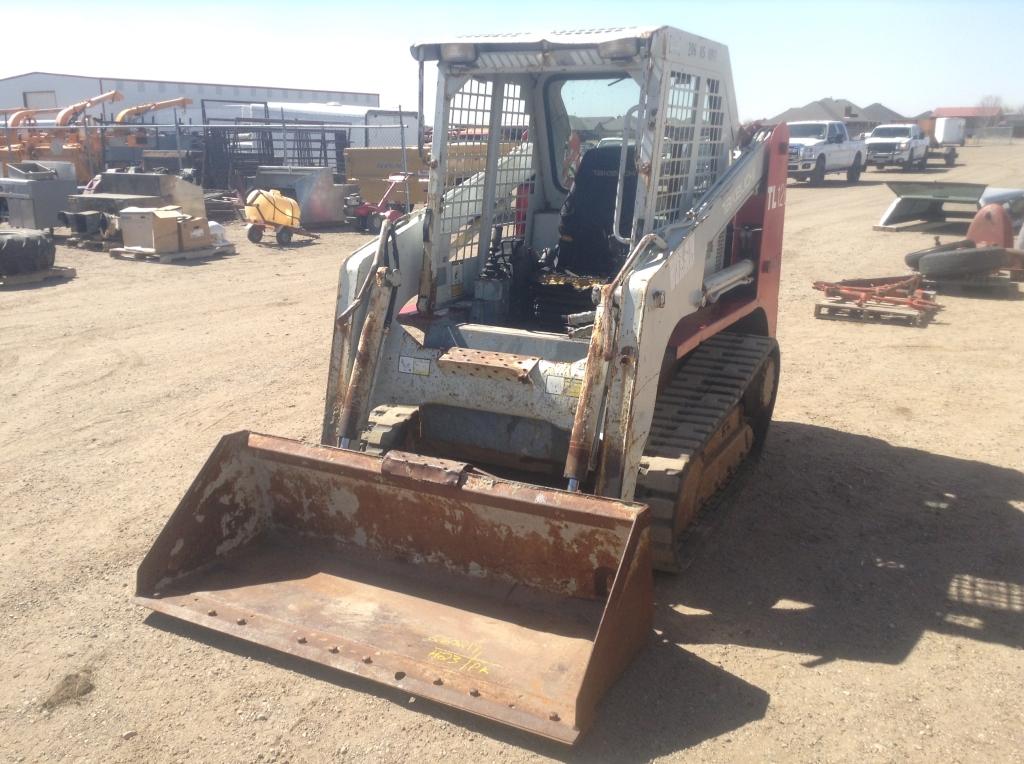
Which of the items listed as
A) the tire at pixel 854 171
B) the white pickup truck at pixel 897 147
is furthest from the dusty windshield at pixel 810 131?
the white pickup truck at pixel 897 147

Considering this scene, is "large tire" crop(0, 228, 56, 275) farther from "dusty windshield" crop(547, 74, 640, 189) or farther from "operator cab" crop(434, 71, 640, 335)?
"dusty windshield" crop(547, 74, 640, 189)

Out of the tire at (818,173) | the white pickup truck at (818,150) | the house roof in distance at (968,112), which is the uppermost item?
the house roof in distance at (968,112)

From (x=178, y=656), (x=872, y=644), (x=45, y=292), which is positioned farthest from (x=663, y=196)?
(x=45, y=292)

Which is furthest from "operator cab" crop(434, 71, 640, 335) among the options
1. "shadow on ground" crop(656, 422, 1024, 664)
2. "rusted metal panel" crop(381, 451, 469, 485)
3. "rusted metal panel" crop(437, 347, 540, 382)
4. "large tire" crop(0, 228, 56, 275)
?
"large tire" crop(0, 228, 56, 275)

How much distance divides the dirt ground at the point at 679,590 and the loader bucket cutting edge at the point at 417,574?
6.0 inches

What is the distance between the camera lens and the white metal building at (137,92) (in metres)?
46.0

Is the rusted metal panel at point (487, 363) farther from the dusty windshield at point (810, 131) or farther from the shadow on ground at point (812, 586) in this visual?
the dusty windshield at point (810, 131)

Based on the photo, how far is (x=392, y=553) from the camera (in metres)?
4.34

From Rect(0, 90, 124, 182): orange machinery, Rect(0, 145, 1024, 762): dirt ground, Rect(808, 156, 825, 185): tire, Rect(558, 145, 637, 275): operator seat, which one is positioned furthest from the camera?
Rect(808, 156, 825, 185): tire

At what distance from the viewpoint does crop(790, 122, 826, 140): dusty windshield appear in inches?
1101

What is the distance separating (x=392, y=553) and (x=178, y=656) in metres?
1.04

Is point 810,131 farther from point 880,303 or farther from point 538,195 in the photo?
point 538,195

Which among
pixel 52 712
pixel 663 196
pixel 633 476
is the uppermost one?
pixel 663 196

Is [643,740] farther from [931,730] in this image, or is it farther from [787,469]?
[787,469]
